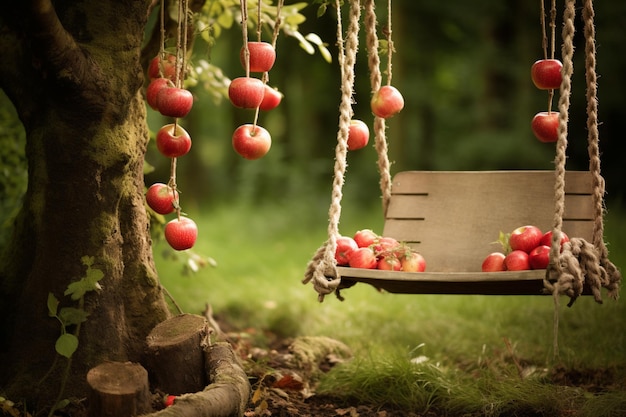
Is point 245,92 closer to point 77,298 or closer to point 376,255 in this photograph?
point 376,255

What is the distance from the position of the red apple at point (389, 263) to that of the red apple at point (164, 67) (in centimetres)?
127

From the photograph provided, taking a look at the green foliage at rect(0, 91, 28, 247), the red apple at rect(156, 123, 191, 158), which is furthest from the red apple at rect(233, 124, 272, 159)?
the green foliage at rect(0, 91, 28, 247)

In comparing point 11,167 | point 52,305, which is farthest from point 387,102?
point 11,167

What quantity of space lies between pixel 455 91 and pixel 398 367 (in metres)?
13.8

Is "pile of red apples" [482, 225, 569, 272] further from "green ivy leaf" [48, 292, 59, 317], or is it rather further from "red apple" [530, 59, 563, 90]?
"green ivy leaf" [48, 292, 59, 317]

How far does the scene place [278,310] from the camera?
524 centimetres

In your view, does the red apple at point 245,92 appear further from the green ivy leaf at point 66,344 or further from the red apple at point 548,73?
the red apple at point 548,73

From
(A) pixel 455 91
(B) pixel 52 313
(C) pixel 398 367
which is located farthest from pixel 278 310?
(A) pixel 455 91

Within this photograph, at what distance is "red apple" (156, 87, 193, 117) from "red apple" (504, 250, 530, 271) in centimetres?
152

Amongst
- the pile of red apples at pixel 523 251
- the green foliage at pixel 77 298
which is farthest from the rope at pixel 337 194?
the green foliage at pixel 77 298

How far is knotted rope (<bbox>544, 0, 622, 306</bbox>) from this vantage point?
2631 millimetres

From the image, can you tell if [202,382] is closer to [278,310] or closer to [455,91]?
[278,310]

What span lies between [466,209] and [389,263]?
68 centimetres

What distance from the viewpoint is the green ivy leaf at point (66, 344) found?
2.73 m
